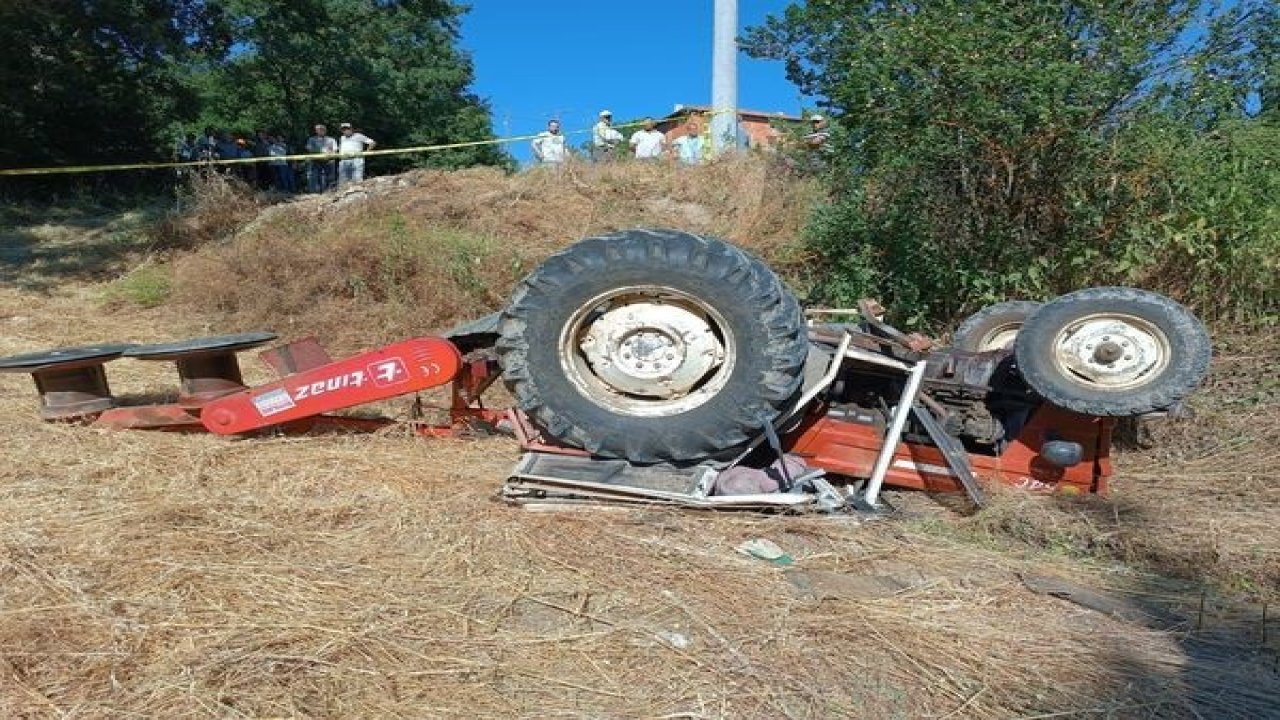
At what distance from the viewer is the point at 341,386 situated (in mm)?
4219

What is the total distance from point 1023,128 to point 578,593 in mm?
5017

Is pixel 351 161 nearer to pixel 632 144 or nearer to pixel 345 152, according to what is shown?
pixel 345 152

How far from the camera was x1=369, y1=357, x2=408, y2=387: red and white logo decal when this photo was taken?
4.15 m

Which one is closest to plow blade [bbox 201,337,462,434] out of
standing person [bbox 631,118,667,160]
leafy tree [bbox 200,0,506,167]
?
standing person [bbox 631,118,667,160]

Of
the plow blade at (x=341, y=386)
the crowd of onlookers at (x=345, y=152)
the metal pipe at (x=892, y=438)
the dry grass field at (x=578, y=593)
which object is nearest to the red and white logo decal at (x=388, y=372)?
the plow blade at (x=341, y=386)

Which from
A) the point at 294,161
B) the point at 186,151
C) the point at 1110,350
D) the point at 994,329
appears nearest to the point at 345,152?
the point at 294,161

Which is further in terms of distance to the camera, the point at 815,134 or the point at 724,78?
the point at 724,78

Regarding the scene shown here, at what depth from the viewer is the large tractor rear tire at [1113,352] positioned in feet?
12.6

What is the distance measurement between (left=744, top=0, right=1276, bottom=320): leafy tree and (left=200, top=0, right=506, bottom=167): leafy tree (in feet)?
51.1

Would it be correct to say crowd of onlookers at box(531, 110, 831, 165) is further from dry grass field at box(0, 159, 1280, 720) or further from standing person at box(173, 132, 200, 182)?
dry grass field at box(0, 159, 1280, 720)

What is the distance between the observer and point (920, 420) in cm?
385

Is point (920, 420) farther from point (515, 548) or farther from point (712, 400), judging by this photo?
point (515, 548)

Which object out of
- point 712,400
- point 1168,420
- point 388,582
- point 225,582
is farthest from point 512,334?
point 1168,420

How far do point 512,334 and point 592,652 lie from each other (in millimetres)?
1661
